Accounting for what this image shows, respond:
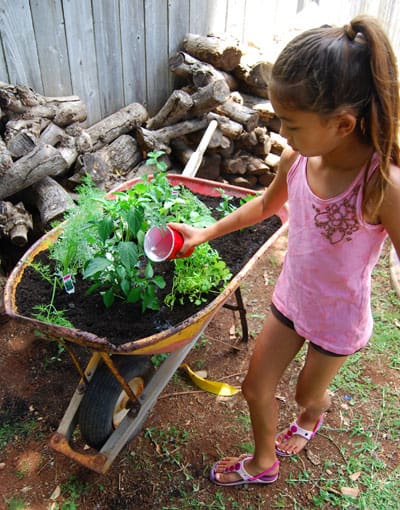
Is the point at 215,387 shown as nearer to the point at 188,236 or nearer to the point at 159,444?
the point at 159,444

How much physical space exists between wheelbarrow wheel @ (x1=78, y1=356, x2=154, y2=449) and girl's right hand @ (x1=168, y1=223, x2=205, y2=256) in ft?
1.89

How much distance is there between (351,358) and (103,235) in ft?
6.09

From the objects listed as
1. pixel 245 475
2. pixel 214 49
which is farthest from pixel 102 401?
pixel 214 49

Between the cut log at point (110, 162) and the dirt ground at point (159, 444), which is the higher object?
the cut log at point (110, 162)

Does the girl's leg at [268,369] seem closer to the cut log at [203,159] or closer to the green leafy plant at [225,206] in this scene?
the green leafy plant at [225,206]

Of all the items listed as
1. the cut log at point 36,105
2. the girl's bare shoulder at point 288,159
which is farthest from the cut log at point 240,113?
the girl's bare shoulder at point 288,159

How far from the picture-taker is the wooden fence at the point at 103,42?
9.85 ft

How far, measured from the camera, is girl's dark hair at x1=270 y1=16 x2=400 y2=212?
109 cm

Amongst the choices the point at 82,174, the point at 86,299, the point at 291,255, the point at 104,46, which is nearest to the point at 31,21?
the point at 104,46

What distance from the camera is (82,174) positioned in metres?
2.97

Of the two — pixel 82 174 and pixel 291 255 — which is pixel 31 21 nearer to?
pixel 82 174

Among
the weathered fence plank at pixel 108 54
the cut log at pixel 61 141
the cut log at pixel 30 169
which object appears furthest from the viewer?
the weathered fence plank at pixel 108 54

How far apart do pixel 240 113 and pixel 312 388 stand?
3.10 metres

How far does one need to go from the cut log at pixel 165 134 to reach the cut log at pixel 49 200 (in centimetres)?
107
